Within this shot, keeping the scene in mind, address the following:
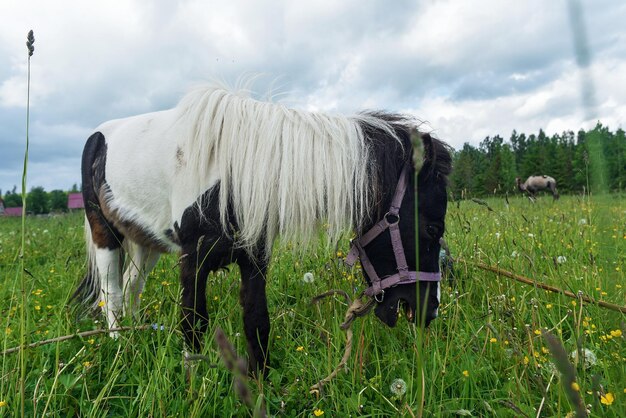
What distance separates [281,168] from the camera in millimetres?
2412

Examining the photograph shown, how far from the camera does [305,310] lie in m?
2.98

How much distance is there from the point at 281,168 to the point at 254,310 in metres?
0.89

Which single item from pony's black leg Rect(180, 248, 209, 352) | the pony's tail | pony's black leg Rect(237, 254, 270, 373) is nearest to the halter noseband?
pony's black leg Rect(237, 254, 270, 373)

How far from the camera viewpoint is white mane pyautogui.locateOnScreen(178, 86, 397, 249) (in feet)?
7.82

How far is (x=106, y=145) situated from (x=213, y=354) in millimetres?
2286

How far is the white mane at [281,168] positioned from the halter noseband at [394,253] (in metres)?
0.13

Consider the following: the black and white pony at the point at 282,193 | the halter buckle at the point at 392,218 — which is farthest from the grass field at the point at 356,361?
the halter buckle at the point at 392,218

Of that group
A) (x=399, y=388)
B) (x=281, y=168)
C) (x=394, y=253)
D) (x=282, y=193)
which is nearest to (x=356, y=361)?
(x=399, y=388)

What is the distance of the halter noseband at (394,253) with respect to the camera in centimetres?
236

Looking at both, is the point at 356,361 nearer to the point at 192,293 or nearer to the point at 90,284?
the point at 192,293

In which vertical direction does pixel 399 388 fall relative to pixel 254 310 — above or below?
below

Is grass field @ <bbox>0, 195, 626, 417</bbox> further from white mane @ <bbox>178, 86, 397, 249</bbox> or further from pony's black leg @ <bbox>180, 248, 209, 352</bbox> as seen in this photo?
white mane @ <bbox>178, 86, 397, 249</bbox>

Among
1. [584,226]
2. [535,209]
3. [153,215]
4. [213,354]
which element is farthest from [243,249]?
[535,209]

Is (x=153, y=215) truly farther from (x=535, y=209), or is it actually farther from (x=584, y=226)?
(x=535, y=209)
